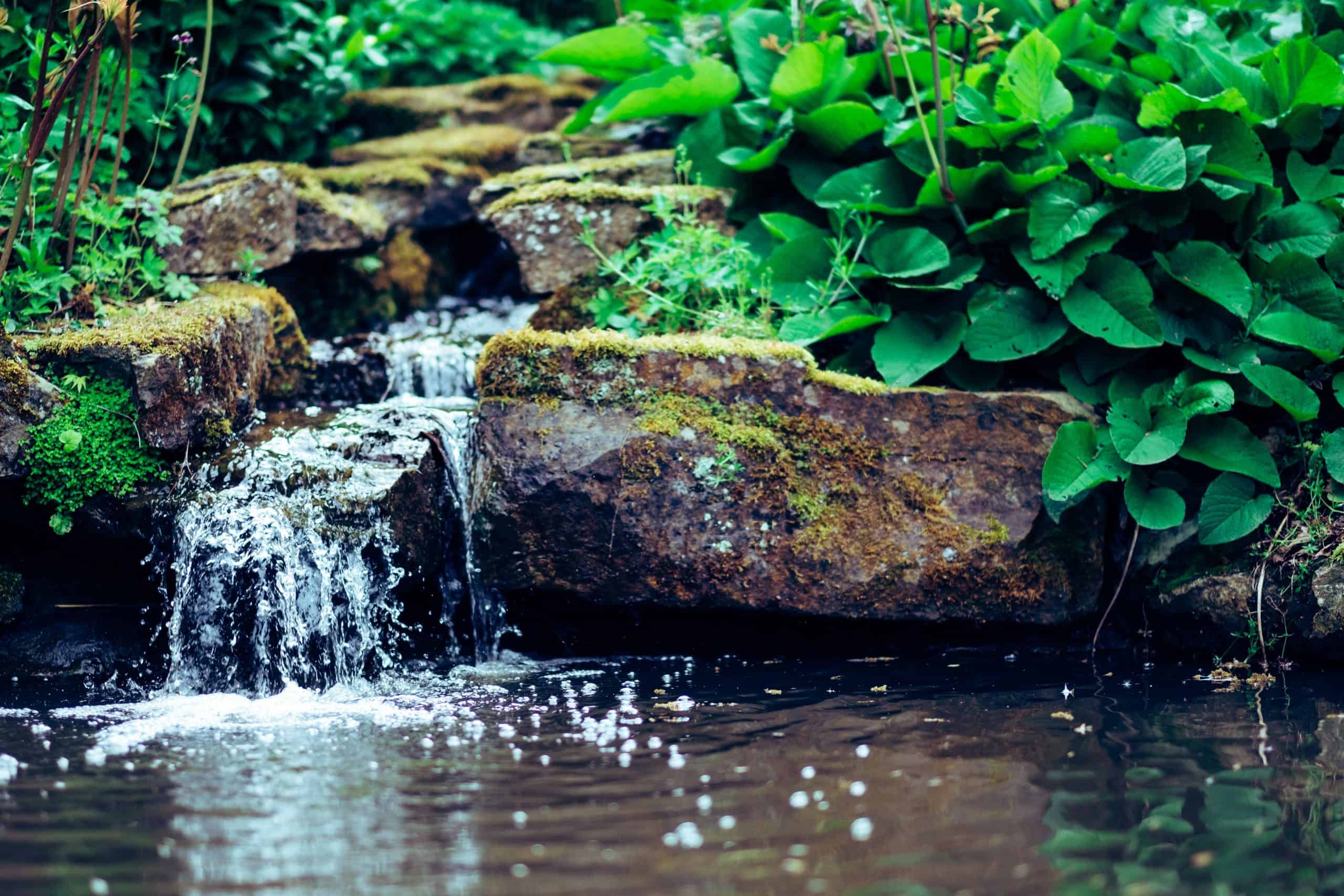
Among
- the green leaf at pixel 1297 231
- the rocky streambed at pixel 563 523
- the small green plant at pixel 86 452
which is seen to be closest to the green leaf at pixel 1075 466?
the rocky streambed at pixel 563 523

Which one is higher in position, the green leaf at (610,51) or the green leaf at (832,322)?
the green leaf at (610,51)

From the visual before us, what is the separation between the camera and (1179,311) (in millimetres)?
4902

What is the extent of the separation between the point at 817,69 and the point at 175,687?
4.02 meters

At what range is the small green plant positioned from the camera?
4445 mm

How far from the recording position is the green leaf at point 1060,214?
478 cm

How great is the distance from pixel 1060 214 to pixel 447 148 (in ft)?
14.4

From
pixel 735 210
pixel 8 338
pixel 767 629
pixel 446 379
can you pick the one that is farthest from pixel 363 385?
pixel 767 629

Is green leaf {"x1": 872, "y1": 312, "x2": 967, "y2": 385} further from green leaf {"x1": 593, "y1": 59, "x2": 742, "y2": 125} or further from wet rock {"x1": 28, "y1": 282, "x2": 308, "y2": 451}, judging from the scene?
wet rock {"x1": 28, "y1": 282, "x2": 308, "y2": 451}

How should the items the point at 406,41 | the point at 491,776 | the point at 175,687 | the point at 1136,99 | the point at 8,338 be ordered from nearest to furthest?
the point at 491,776 < the point at 175,687 < the point at 8,338 < the point at 1136,99 < the point at 406,41

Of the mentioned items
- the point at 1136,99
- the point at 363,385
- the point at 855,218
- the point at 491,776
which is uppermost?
the point at 1136,99

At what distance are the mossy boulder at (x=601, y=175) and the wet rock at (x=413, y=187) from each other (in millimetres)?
694

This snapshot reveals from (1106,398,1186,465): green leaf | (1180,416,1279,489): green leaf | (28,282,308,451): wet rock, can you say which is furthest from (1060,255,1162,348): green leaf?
(28,282,308,451): wet rock

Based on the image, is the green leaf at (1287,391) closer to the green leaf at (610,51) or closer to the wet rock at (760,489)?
the wet rock at (760,489)

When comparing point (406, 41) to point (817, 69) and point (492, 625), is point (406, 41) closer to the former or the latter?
point (817, 69)
